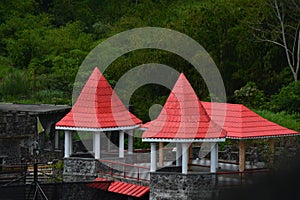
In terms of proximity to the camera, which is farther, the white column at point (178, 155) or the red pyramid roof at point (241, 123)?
the white column at point (178, 155)

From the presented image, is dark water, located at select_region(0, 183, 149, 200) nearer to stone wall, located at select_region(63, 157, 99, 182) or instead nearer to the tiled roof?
the tiled roof

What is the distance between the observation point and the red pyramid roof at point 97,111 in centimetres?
3428

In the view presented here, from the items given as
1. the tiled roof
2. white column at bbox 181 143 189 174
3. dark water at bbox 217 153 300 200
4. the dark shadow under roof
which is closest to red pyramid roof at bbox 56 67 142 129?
the tiled roof

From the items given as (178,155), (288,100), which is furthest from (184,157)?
(288,100)

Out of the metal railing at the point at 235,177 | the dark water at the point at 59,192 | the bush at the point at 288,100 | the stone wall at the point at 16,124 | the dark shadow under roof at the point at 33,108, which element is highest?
the bush at the point at 288,100

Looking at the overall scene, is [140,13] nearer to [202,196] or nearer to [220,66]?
[220,66]

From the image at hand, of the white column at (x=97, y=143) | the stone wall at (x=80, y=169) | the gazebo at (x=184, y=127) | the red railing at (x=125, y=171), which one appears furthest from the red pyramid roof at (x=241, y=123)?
the stone wall at (x=80, y=169)

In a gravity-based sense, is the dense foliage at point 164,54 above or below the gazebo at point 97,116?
above

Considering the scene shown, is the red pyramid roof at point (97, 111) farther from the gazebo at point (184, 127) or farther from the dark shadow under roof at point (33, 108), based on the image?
the dark shadow under roof at point (33, 108)

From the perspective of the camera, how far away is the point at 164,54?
4559 centimetres

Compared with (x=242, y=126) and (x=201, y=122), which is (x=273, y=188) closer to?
(x=242, y=126)

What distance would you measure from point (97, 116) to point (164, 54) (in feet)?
38.9

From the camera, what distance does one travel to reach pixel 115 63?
4825 centimetres

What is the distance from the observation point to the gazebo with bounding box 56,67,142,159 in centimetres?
3422
